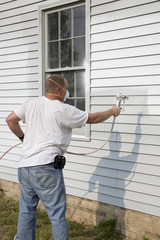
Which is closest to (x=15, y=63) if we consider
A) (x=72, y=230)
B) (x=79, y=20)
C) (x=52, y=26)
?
(x=52, y=26)

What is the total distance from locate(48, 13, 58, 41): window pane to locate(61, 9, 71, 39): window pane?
0.46ft

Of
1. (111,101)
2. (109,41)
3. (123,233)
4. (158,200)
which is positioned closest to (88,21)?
(109,41)

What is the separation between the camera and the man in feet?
9.84

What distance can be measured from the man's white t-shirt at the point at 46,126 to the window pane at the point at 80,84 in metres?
1.77

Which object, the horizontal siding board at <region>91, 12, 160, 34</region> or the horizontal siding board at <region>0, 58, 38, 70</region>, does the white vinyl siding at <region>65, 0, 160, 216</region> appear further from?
the horizontal siding board at <region>0, 58, 38, 70</region>

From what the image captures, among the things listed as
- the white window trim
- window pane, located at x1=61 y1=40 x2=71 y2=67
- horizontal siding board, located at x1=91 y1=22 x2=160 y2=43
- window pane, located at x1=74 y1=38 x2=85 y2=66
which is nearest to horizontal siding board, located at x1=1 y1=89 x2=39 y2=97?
the white window trim

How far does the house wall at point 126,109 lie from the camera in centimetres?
393

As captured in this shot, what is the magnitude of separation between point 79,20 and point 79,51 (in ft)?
1.63

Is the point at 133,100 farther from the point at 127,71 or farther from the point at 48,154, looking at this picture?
the point at 48,154

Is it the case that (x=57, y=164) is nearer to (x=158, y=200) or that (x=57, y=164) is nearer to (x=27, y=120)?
(x=27, y=120)

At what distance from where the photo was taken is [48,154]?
3047mm

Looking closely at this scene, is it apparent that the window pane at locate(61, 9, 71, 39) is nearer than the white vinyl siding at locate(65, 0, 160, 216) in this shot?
No

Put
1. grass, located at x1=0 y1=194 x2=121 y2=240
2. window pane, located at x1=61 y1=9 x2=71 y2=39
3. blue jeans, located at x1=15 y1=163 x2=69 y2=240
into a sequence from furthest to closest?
window pane, located at x1=61 y1=9 x2=71 y2=39
grass, located at x1=0 y1=194 x2=121 y2=240
blue jeans, located at x1=15 y1=163 x2=69 y2=240

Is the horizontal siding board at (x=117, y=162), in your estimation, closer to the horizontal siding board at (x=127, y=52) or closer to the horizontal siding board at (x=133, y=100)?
the horizontal siding board at (x=133, y=100)
